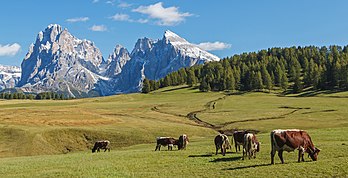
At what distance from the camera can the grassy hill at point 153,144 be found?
2756 centimetres

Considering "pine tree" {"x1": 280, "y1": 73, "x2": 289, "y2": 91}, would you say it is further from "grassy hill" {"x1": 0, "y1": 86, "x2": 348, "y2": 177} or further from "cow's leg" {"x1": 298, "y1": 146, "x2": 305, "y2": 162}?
"cow's leg" {"x1": 298, "y1": 146, "x2": 305, "y2": 162}

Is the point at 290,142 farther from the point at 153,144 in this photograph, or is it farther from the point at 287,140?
the point at 153,144

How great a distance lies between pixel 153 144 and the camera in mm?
58469

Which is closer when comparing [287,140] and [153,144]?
[287,140]

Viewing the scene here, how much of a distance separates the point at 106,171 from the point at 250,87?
15753cm

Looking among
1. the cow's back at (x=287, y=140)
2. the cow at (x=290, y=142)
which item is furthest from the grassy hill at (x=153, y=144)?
the cow's back at (x=287, y=140)

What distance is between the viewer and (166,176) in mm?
26125

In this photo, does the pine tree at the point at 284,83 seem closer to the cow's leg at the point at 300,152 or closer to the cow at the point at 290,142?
the cow's leg at the point at 300,152

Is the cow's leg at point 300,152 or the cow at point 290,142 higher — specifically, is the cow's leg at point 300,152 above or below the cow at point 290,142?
below

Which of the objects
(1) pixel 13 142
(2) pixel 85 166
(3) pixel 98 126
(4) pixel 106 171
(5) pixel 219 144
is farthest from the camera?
(3) pixel 98 126

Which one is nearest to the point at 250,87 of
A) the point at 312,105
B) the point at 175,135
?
the point at 312,105

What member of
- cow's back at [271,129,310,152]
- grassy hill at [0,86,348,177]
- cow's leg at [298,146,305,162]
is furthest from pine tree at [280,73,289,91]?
cow's back at [271,129,310,152]

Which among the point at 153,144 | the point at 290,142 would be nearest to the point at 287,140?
the point at 290,142

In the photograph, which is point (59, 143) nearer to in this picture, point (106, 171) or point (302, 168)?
point (106, 171)
